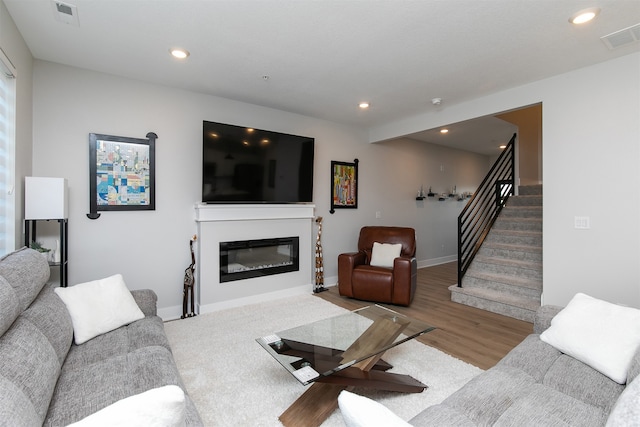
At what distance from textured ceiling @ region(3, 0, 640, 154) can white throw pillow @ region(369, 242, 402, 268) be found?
2.02 m

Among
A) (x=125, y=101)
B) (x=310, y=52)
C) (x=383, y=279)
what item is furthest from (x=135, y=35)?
(x=383, y=279)

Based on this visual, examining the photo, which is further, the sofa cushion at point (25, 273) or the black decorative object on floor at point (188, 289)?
the black decorative object on floor at point (188, 289)

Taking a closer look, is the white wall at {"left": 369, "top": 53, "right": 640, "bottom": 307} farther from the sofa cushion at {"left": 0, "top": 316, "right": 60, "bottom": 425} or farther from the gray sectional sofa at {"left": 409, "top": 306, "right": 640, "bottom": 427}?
the sofa cushion at {"left": 0, "top": 316, "right": 60, "bottom": 425}

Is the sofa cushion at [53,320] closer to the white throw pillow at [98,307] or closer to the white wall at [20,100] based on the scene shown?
the white throw pillow at [98,307]

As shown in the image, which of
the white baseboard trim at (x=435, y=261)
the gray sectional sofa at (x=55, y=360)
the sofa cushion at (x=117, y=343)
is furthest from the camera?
the white baseboard trim at (x=435, y=261)

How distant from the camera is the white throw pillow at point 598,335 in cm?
146

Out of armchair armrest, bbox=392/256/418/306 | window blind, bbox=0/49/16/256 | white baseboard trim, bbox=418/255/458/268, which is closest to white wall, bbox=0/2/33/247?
window blind, bbox=0/49/16/256

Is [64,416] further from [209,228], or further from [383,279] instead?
[383,279]

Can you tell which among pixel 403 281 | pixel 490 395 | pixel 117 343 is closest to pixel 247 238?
pixel 403 281

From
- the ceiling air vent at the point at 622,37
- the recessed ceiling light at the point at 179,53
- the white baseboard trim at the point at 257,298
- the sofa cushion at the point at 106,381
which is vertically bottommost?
the white baseboard trim at the point at 257,298

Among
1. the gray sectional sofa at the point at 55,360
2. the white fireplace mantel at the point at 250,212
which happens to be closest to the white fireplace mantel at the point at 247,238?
the white fireplace mantel at the point at 250,212

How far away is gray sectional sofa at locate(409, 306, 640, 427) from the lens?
3.87 feet

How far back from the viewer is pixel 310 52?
8.52 feet

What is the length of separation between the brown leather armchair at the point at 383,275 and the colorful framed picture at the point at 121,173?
2.50 metres
